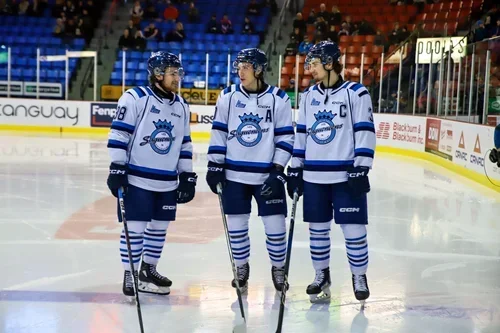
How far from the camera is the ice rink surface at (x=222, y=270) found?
3496 mm

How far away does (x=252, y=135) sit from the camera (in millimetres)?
3877

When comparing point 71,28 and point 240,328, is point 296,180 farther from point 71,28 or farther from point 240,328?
point 71,28

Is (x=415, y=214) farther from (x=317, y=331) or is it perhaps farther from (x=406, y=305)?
(x=317, y=331)

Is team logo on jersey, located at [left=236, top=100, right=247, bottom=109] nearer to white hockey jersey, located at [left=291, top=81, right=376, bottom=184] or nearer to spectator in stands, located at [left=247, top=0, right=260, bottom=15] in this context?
white hockey jersey, located at [left=291, top=81, right=376, bottom=184]

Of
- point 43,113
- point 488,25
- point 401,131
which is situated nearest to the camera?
point 401,131

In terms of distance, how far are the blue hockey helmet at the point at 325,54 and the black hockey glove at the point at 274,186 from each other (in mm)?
587

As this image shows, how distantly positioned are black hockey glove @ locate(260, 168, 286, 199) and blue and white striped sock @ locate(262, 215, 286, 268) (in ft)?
0.51

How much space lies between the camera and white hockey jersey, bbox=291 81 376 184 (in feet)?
12.1

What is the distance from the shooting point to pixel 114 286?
4047mm

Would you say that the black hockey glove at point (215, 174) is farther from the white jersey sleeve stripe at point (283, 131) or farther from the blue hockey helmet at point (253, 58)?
the blue hockey helmet at point (253, 58)

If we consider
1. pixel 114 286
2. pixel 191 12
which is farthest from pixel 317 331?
pixel 191 12

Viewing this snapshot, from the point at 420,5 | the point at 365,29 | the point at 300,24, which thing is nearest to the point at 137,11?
the point at 300,24

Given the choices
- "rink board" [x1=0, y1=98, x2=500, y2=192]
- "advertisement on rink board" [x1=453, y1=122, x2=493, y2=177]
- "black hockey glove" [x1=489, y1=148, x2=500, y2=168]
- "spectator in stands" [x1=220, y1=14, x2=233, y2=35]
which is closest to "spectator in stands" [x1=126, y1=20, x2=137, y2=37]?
"spectator in stands" [x1=220, y1=14, x2=233, y2=35]

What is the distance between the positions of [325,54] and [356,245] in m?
0.99
